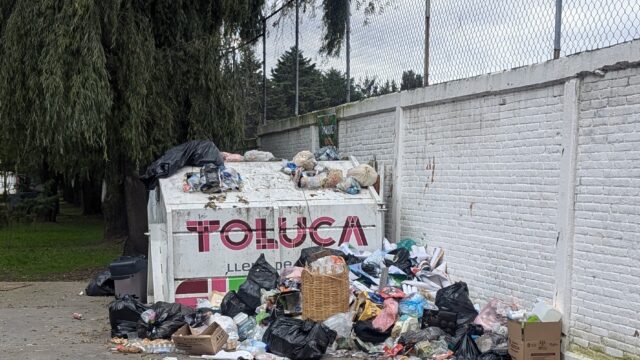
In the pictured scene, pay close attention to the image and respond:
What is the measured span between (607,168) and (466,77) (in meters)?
2.71

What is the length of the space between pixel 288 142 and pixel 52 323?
24.8 feet

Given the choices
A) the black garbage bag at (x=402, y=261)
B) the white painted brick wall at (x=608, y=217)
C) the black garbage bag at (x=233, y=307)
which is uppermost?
the white painted brick wall at (x=608, y=217)

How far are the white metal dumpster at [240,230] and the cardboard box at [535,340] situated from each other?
3.50m

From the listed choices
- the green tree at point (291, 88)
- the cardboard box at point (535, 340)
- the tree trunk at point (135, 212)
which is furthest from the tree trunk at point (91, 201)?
the cardboard box at point (535, 340)

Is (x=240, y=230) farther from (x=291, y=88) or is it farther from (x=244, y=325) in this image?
(x=291, y=88)

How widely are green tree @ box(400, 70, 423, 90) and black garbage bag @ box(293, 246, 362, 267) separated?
253cm

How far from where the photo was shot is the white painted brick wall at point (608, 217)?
5.68 m

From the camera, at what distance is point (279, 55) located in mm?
16219

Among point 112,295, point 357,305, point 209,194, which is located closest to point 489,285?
point 357,305

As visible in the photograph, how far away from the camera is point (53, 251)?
54.8 feet

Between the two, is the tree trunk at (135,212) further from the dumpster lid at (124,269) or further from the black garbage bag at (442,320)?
the black garbage bag at (442,320)

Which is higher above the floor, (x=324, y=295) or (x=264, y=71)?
(x=264, y=71)

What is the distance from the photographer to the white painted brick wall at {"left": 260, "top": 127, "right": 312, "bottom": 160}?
46.4 feet

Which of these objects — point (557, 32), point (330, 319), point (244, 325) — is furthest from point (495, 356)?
point (557, 32)
